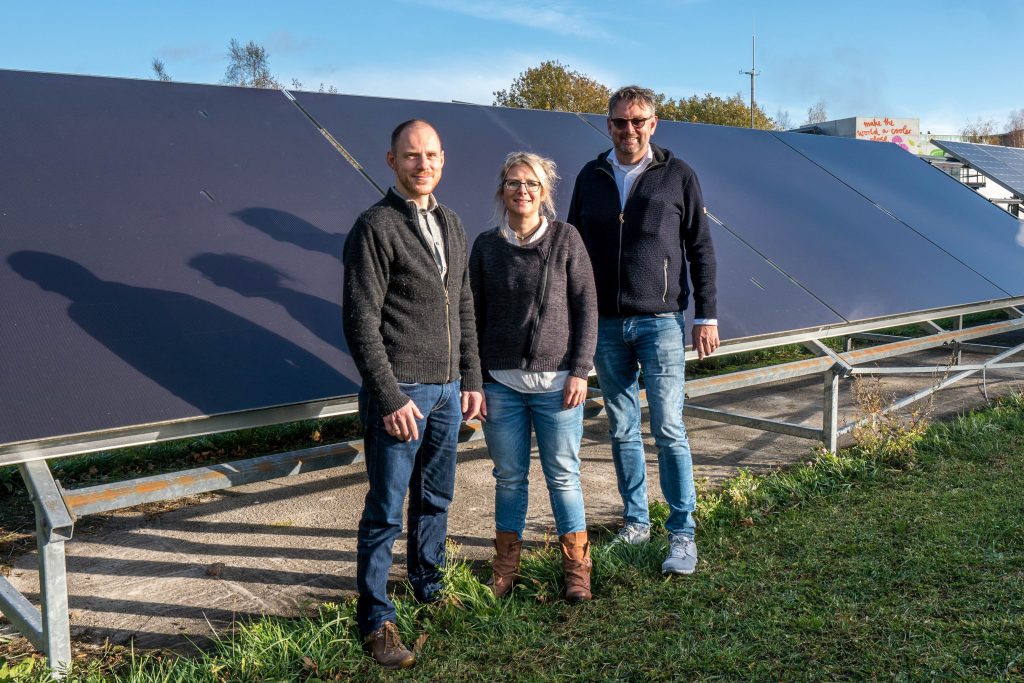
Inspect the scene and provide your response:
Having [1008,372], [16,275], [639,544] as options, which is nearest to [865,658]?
[639,544]

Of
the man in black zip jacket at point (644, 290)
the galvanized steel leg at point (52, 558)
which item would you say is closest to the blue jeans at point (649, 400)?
the man in black zip jacket at point (644, 290)

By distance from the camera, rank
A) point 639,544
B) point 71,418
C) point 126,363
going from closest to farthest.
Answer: point 71,418
point 126,363
point 639,544

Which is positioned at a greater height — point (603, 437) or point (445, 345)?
point (445, 345)

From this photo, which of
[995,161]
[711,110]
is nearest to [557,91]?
[711,110]

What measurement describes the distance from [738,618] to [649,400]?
1.04m

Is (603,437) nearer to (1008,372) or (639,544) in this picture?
(639,544)

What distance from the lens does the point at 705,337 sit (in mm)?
4008

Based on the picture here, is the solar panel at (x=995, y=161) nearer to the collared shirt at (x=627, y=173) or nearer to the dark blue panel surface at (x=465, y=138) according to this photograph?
the dark blue panel surface at (x=465, y=138)

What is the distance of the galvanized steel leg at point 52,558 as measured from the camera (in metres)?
2.66

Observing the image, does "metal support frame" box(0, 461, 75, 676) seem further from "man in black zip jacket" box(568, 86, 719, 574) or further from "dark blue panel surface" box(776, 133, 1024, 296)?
"dark blue panel surface" box(776, 133, 1024, 296)

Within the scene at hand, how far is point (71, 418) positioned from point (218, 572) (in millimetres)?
1438

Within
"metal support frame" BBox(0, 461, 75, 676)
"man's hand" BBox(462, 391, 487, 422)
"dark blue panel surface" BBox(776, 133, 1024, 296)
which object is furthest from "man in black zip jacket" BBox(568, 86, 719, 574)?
"dark blue panel surface" BBox(776, 133, 1024, 296)

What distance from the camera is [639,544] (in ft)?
12.9

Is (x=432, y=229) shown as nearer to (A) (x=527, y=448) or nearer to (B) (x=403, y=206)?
(B) (x=403, y=206)
